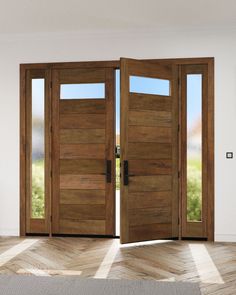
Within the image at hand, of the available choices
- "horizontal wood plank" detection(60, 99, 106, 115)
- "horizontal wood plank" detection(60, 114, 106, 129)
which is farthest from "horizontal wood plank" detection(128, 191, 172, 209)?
"horizontal wood plank" detection(60, 99, 106, 115)

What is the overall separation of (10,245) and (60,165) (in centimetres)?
117

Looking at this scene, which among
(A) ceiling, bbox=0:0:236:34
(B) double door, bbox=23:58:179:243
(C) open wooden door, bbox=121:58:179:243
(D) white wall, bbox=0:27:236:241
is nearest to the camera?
(A) ceiling, bbox=0:0:236:34

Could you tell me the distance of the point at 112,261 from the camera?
402 cm

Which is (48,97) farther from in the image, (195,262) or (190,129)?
(195,262)

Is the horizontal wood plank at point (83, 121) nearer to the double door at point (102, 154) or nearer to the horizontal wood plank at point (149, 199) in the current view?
the double door at point (102, 154)

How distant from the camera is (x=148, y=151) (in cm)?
482

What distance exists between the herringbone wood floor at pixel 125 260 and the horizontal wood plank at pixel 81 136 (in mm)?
1253

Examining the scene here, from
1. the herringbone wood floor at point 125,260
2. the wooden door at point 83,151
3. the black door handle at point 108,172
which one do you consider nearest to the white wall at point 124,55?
the wooden door at point 83,151

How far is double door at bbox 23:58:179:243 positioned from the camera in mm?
4781

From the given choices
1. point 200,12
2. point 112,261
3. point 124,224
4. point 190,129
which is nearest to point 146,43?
point 200,12

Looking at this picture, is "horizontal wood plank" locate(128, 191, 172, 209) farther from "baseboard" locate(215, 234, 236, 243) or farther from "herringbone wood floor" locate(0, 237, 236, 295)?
"baseboard" locate(215, 234, 236, 243)

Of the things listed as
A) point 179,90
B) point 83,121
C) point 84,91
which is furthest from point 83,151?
point 179,90

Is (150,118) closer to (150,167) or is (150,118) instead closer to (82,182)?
(150,167)

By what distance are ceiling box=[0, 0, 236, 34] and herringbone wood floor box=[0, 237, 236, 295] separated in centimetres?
264
